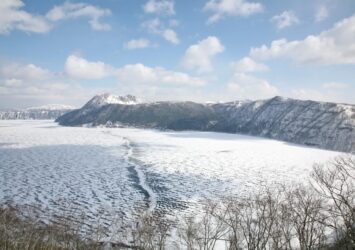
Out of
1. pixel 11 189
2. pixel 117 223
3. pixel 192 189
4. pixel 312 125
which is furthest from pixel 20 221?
pixel 312 125

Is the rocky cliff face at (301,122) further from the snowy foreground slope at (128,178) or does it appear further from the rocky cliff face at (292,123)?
the snowy foreground slope at (128,178)

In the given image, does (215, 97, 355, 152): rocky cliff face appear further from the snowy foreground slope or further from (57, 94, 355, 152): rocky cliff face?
the snowy foreground slope

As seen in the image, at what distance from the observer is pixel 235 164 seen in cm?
5497

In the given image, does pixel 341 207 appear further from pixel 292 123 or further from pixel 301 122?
pixel 292 123

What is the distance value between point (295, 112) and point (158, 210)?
116303 mm

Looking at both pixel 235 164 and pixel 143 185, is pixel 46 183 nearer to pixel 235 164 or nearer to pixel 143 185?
pixel 143 185

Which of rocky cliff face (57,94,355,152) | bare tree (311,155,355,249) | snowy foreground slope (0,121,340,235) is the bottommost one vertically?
snowy foreground slope (0,121,340,235)

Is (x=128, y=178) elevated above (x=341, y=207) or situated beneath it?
situated beneath

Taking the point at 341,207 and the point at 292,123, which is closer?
the point at 341,207

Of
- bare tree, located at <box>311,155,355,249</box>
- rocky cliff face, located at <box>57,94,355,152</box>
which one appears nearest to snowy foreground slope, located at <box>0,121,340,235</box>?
bare tree, located at <box>311,155,355,249</box>

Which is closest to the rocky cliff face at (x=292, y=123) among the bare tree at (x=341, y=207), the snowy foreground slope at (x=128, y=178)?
the snowy foreground slope at (x=128, y=178)

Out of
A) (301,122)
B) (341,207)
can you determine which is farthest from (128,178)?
(301,122)

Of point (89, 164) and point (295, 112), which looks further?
point (295, 112)

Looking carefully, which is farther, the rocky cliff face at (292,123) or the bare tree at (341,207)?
the rocky cliff face at (292,123)
